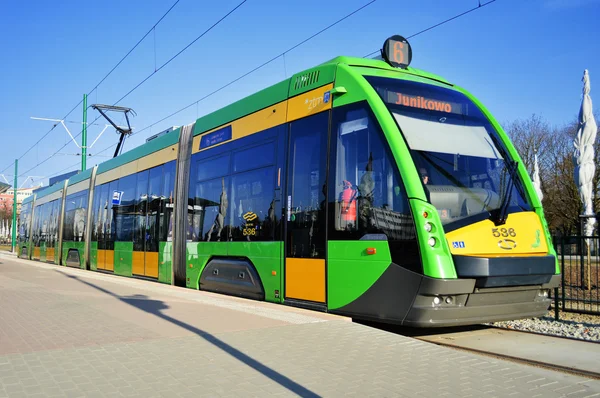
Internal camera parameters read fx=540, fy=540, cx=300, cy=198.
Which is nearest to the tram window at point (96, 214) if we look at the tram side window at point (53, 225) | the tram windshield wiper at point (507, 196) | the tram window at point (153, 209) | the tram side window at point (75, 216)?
the tram side window at point (75, 216)

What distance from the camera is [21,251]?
32.3m

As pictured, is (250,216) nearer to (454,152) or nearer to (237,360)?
(454,152)

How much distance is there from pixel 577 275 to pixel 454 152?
4.73m

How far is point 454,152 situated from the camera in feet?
23.0

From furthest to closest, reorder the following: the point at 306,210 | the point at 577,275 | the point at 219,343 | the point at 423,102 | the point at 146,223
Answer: the point at 146,223
the point at 577,275
the point at 306,210
the point at 423,102
the point at 219,343

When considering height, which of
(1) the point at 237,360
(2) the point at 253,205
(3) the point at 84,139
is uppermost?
(3) the point at 84,139

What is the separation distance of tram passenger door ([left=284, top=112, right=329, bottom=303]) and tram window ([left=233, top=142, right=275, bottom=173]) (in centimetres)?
57

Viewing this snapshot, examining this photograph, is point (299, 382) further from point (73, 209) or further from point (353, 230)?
point (73, 209)

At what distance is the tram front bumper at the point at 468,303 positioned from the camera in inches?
240

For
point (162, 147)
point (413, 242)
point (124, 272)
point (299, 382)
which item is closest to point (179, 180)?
point (162, 147)

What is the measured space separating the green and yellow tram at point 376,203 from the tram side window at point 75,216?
35.2ft

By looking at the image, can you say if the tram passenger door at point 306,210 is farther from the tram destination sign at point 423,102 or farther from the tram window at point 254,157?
the tram destination sign at point 423,102

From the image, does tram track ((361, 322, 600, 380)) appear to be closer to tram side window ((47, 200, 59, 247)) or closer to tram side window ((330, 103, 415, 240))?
tram side window ((330, 103, 415, 240))

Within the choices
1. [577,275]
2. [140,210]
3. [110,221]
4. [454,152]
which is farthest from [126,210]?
[577,275]
